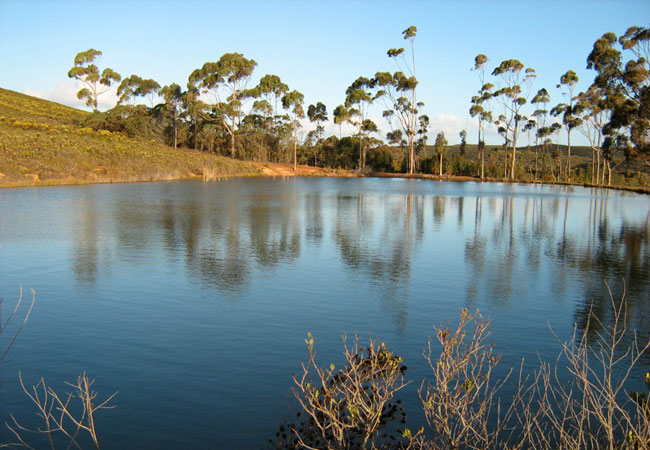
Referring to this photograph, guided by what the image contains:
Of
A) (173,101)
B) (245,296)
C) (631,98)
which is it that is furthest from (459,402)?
(173,101)

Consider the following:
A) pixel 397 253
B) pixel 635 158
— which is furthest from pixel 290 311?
pixel 635 158

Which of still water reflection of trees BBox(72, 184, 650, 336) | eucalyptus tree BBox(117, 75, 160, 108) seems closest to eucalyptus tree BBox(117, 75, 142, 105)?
eucalyptus tree BBox(117, 75, 160, 108)

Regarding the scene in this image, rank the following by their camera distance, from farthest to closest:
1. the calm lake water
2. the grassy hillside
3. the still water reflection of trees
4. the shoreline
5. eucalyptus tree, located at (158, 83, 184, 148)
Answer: eucalyptus tree, located at (158, 83, 184, 148)
the grassy hillside
the shoreline
the still water reflection of trees
the calm lake water

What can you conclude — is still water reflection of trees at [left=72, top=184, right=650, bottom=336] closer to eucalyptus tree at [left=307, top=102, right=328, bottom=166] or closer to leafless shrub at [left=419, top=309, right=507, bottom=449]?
leafless shrub at [left=419, top=309, right=507, bottom=449]

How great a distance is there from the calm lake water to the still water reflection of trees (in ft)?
0.27

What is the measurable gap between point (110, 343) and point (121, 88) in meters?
74.6

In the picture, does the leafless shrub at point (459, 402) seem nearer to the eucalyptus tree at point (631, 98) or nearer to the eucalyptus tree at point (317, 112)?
the eucalyptus tree at point (631, 98)

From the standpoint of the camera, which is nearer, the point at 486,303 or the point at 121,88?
the point at 486,303

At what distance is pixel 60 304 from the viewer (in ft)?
29.7

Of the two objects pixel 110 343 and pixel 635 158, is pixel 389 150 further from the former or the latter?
pixel 110 343

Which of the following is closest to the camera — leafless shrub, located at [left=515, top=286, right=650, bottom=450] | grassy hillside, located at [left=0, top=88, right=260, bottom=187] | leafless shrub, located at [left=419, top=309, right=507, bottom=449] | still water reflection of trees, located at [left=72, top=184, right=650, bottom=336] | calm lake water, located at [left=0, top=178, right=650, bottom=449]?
leafless shrub, located at [left=419, top=309, right=507, bottom=449]

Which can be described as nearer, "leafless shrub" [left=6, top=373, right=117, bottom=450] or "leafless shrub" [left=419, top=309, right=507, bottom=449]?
"leafless shrub" [left=419, top=309, right=507, bottom=449]

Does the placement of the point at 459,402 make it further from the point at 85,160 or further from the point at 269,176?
the point at 269,176

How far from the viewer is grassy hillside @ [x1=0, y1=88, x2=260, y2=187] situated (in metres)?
32.7
